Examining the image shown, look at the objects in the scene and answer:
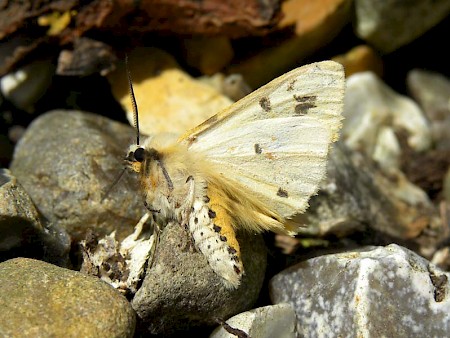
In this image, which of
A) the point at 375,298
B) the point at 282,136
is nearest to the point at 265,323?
the point at 375,298

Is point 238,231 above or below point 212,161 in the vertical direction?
below

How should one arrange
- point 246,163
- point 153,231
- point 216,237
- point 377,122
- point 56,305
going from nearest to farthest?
point 56,305
point 216,237
point 246,163
point 153,231
point 377,122

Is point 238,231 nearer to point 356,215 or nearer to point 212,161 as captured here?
point 212,161

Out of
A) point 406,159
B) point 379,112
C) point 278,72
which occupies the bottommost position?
point 406,159

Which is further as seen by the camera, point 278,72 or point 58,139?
point 278,72

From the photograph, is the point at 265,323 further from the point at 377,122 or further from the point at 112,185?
the point at 377,122

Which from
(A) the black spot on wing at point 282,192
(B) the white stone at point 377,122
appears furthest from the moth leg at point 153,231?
(B) the white stone at point 377,122

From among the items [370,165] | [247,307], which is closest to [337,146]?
[370,165]
